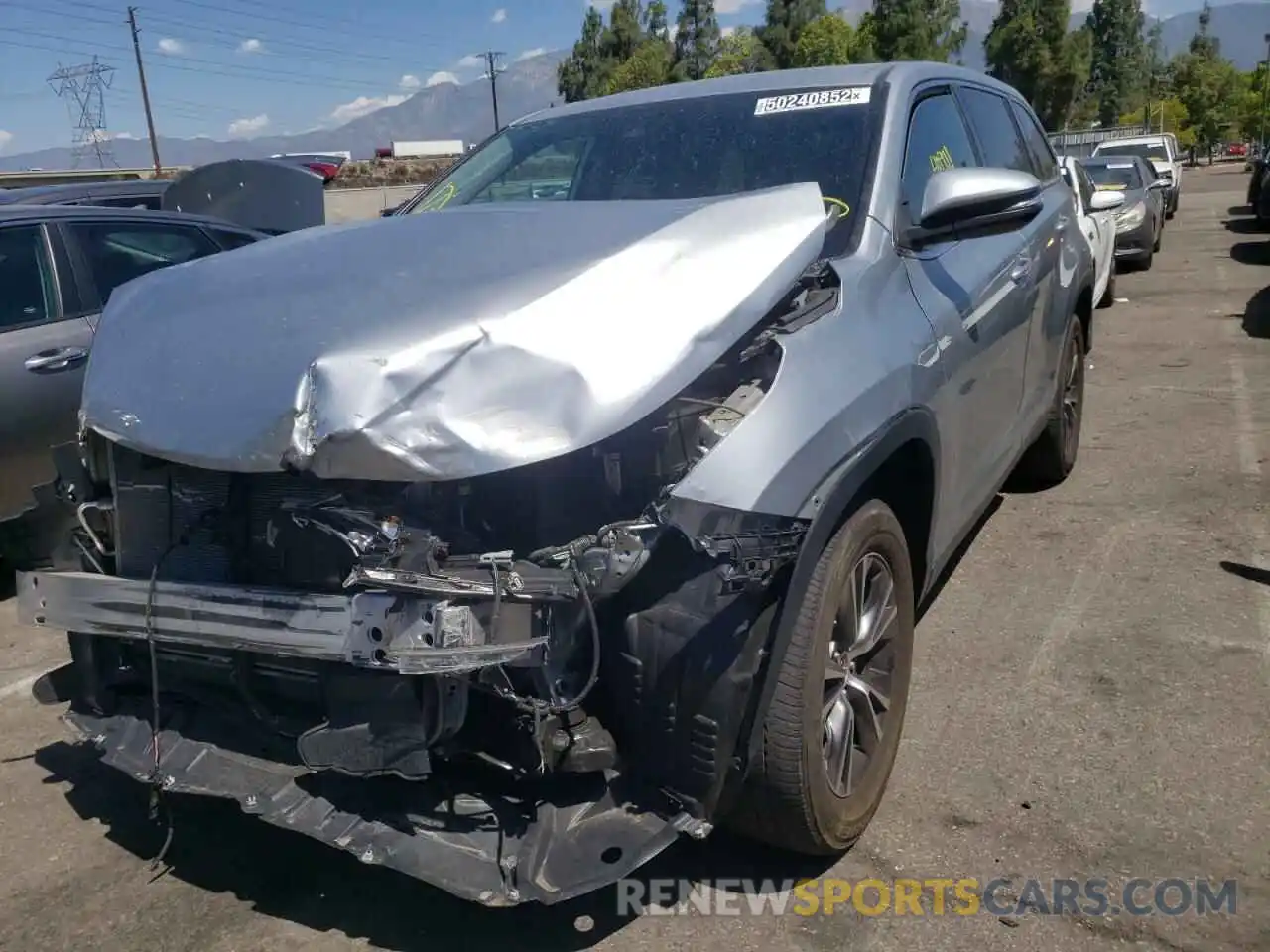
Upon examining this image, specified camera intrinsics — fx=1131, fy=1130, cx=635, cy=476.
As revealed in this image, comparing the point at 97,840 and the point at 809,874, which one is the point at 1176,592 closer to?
the point at 809,874

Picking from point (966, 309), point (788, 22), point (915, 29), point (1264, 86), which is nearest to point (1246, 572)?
point (966, 309)

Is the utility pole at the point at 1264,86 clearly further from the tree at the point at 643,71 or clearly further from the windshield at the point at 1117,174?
the windshield at the point at 1117,174

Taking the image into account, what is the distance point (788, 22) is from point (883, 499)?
60.8m

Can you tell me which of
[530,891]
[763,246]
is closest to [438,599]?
[530,891]

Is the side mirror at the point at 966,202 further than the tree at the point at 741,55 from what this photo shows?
No

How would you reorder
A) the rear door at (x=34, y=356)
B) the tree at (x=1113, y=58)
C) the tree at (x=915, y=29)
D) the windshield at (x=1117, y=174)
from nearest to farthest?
the rear door at (x=34, y=356) < the windshield at (x=1117, y=174) < the tree at (x=915, y=29) < the tree at (x=1113, y=58)

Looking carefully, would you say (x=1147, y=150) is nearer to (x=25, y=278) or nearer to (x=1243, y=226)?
(x=1243, y=226)

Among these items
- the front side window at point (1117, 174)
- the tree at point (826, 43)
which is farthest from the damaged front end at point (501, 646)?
the tree at point (826, 43)

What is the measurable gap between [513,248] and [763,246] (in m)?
0.62

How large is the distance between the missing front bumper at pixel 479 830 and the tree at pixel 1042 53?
51.0m

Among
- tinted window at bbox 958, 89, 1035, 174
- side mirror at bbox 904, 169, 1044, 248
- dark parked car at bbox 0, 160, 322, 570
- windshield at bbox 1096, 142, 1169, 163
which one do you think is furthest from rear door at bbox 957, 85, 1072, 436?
windshield at bbox 1096, 142, 1169, 163

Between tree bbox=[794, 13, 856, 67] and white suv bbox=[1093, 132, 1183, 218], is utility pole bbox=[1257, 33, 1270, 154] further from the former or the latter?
white suv bbox=[1093, 132, 1183, 218]

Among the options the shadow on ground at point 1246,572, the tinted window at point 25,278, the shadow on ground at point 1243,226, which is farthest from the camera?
the shadow on ground at point 1243,226

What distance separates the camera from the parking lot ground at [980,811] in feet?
9.04
